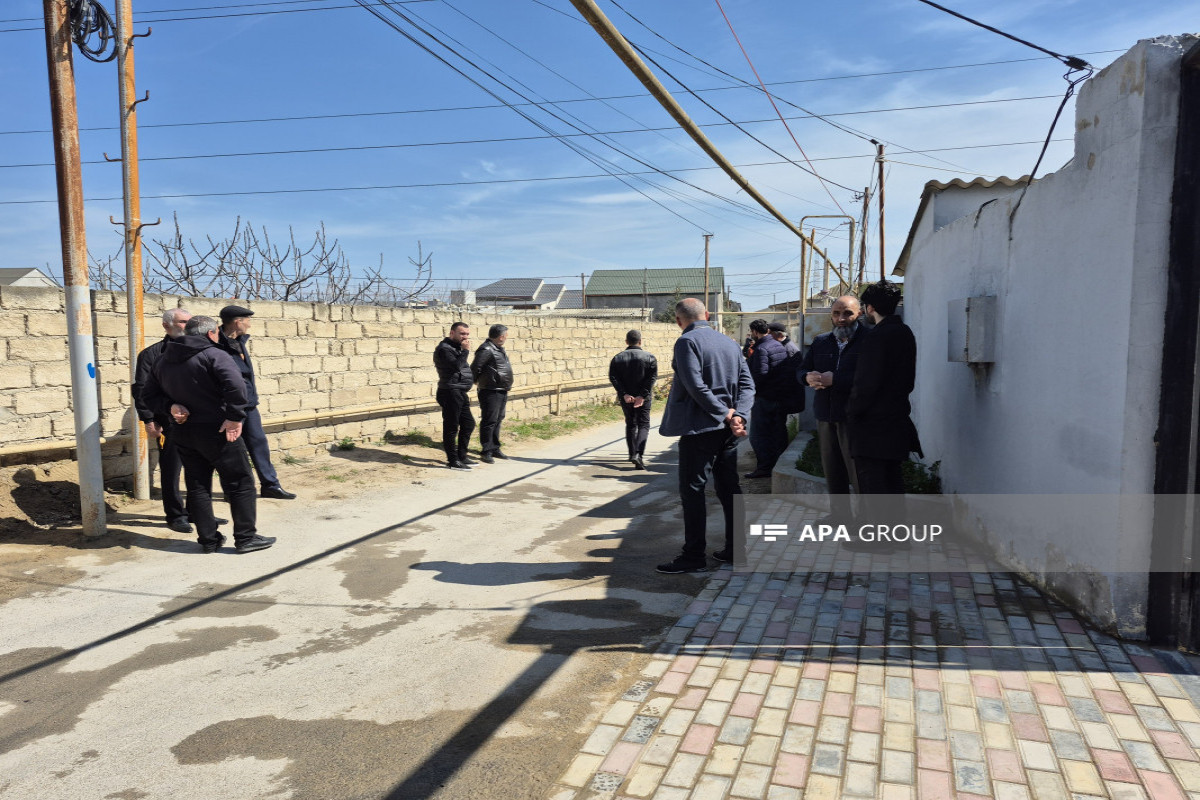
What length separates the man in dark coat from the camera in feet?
15.9

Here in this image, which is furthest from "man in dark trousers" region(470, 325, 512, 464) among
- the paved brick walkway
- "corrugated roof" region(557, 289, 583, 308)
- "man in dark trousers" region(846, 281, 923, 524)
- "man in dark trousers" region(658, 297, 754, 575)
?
"corrugated roof" region(557, 289, 583, 308)

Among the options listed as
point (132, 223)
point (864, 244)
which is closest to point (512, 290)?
point (864, 244)

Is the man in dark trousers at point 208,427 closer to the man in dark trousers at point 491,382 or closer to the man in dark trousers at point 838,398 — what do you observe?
the man in dark trousers at point 838,398

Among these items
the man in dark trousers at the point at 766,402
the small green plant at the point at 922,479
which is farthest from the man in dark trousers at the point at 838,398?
the man in dark trousers at the point at 766,402

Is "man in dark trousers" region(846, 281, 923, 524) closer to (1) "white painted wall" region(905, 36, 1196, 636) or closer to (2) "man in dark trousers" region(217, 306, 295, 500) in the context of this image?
(1) "white painted wall" region(905, 36, 1196, 636)

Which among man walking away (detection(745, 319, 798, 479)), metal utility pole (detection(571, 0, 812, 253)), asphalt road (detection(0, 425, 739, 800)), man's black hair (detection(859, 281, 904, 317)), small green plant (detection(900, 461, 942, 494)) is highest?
metal utility pole (detection(571, 0, 812, 253))

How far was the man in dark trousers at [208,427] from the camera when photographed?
5320 millimetres

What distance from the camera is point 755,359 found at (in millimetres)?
8203

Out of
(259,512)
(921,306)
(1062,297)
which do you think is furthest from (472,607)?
(921,306)

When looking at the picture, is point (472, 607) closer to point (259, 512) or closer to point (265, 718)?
point (265, 718)

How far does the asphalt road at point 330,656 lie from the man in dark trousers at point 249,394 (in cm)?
80

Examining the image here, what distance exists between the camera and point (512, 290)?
62219 mm

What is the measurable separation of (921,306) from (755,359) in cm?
211

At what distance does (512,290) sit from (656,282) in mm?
11749
